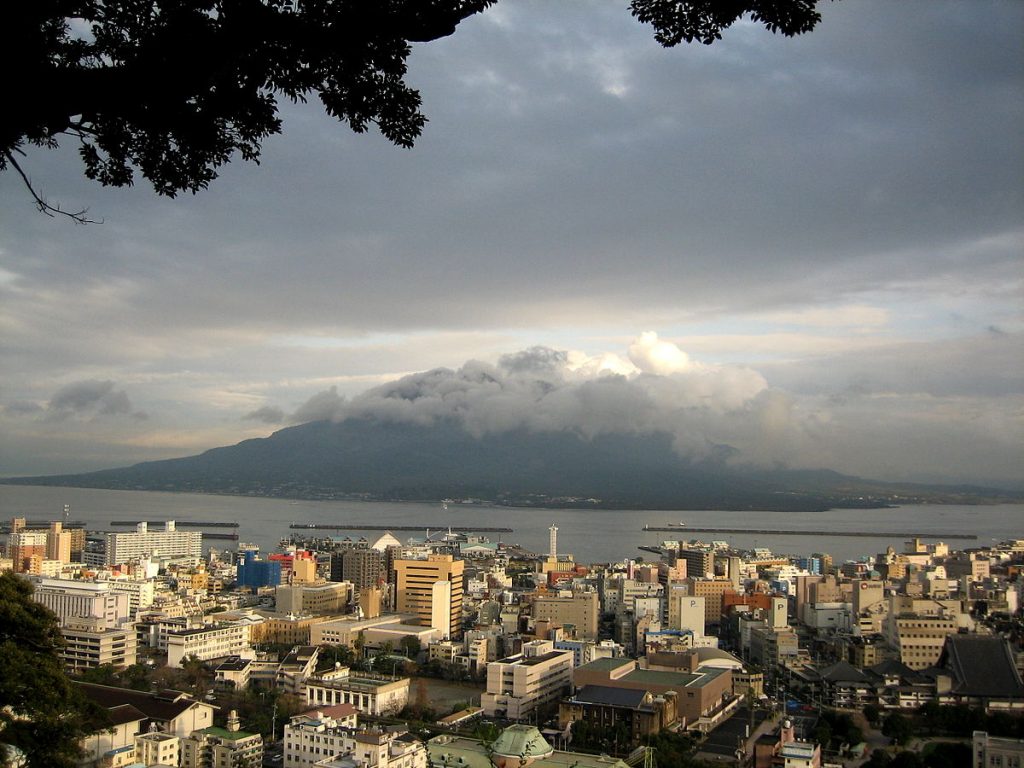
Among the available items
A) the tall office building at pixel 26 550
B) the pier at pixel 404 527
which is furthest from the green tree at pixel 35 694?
the pier at pixel 404 527

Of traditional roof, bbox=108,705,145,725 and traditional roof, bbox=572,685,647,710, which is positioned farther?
traditional roof, bbox=572,685,647,710

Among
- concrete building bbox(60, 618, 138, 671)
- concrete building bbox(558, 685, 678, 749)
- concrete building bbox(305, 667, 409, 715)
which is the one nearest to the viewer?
concrete building bbox(558, 685, 678, 749)

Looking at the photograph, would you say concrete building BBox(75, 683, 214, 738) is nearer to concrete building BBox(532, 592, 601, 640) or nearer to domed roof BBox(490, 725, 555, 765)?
domed roof BBox(490, 725, 555, 765)

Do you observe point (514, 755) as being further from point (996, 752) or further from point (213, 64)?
point (213, 64)

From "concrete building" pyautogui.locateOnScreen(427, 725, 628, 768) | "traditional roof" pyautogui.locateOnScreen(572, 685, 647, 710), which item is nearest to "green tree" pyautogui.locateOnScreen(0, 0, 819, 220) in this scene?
"concrete building" pyautogui.locateOnScreen(427, 725, 628, 768)

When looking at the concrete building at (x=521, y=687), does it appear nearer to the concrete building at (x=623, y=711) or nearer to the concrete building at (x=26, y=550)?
the concrete building at (x=623, y=711)

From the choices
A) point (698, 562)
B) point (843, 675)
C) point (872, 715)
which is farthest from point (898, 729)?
point (698, 562)

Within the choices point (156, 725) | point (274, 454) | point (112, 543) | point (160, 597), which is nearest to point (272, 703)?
point (156, 725)

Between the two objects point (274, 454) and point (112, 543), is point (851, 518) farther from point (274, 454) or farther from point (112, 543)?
point (274, 454)

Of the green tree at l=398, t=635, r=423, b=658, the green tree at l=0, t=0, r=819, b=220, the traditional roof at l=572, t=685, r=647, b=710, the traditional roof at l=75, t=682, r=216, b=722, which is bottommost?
the green tree at l=398, t=635, r=423, b=658
